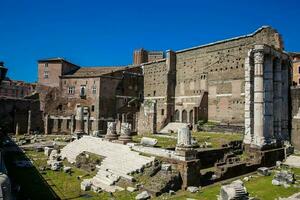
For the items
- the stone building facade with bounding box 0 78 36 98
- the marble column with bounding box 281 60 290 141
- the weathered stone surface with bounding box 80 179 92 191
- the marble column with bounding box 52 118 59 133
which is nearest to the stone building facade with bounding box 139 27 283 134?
the marble column with bounding box 281 60 290 141

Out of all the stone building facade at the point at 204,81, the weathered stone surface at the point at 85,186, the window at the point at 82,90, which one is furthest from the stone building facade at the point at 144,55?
the weathered stone surface at the point at 85,186

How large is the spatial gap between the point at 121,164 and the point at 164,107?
89.5 feet

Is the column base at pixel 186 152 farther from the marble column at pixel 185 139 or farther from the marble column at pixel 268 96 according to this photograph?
the marble column at pixel 268 96

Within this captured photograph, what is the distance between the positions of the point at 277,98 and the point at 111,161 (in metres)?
14.8

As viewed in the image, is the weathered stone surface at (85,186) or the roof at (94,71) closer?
the weathered stone surface at (85,186)

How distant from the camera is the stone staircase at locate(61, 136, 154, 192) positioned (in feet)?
50.7

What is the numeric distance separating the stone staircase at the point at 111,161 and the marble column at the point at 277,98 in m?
12.5

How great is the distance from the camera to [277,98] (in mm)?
24406

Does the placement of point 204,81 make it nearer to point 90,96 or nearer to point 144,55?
point 90,96

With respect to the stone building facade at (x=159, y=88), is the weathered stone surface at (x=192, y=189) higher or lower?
lower

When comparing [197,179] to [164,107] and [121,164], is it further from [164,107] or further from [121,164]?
[164,107]

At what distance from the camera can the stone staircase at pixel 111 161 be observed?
15453mm

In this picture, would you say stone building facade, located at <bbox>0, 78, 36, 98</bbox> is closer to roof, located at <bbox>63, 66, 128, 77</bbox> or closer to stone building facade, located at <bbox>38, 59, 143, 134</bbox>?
roof, located at <bbox>63, 66, 128, 77</bbox>

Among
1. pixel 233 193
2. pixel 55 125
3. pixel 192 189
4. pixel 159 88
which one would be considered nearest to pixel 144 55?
pixel 159 88
